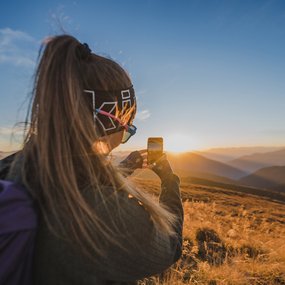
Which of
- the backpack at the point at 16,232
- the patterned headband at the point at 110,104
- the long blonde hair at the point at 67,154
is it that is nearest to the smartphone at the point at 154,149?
the patterned headband at the point at 110,104

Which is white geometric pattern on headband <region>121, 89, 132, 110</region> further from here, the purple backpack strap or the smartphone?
the smartphone

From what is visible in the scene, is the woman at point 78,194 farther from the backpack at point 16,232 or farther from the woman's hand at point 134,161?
the woman's hand at point 134,161

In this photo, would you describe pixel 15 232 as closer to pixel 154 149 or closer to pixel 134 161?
pixel 134 161

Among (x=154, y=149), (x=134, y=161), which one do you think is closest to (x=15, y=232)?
(x=134, y=161)

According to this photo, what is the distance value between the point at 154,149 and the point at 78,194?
138 cm

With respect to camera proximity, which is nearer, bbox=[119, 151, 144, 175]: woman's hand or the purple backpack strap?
the purple backpack strap

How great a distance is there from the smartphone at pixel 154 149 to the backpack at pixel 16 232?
4.20 feet

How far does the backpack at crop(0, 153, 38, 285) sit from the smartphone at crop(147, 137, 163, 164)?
50.4 inches

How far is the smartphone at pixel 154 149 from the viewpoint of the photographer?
2.63 metres

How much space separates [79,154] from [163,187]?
740 mm

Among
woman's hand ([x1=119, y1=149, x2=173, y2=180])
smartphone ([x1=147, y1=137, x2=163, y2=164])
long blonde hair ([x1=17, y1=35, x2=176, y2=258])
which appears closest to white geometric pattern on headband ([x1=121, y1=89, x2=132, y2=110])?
long blonde hair ([x1=17, y1=35, x2=176, y2=258])

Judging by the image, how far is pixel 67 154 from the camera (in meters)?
1.50

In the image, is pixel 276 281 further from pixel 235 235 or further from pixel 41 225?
pixel 41 225

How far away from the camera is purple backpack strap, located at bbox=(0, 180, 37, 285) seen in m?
1.35
